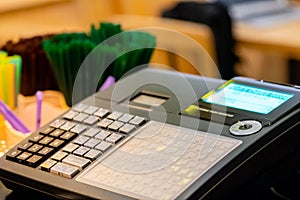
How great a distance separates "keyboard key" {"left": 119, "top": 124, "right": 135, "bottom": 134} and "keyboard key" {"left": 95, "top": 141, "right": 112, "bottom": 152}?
0.08ft

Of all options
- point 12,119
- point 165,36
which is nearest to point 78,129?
point 12,119

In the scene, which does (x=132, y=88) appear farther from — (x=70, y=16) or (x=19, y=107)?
(x=70, y=16)

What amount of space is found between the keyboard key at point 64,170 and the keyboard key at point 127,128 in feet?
0.22

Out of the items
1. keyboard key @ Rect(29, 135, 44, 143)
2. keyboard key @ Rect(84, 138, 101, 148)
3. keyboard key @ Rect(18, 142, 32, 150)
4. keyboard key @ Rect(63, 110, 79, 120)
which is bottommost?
keyboard key @ Rect(18, 142, 32, 150)

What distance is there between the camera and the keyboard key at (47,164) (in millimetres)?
577

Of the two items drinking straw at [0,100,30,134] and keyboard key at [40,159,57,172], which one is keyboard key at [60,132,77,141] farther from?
drinking straw at [0,100,30,134]

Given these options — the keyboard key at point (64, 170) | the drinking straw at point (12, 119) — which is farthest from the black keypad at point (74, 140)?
the drinking straw at point (12, 119)

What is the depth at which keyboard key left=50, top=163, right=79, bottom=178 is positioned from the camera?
1.84ft

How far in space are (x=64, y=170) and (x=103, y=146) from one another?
5cm

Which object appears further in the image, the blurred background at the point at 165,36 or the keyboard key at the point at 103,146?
the blurred background at the point at 165,36

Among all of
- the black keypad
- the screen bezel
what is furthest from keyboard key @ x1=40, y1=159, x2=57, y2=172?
the screen bezel

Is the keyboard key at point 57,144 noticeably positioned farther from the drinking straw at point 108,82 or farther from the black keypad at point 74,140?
the drinking straw at point 108,82

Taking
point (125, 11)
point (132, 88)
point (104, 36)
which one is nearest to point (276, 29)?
point (125, 11)

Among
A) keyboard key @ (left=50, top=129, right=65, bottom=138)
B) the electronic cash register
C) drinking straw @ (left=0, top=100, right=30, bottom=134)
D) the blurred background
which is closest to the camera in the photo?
the electronic cash register
